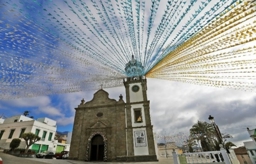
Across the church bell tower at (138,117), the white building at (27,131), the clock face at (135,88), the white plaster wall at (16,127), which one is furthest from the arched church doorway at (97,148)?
the white plaster wall at (16,127)

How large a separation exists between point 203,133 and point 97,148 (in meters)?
14.6

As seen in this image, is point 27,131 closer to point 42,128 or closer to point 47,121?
point 42,128

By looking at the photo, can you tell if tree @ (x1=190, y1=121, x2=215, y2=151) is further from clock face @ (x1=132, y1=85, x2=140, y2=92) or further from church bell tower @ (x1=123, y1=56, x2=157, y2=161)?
clock face @ (x1=132, y1=85, x2=140, y2=92)

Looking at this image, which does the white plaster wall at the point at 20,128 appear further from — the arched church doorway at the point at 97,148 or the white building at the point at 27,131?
the arched church doorway at the point at 97,148

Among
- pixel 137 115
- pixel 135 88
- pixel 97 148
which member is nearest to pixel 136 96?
pixel 135 88

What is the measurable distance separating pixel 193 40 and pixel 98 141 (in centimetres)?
1485

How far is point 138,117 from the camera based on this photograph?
53.7ft

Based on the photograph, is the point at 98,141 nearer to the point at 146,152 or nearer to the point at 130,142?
A: the point at 130,142

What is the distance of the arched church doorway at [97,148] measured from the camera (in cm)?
1487

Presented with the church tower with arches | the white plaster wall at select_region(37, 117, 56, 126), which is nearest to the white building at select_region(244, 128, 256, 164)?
the church tower with arches

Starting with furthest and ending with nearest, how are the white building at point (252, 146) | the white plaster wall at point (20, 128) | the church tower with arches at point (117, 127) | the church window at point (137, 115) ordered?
the white plaster wall at point (20, 128), the white building at point (252, 146), the church window at point (137, 115), the church tower with arches at point (117, 127)

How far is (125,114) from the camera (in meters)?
16.6

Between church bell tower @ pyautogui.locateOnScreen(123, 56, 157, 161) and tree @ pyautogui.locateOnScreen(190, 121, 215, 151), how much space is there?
804 centimetres

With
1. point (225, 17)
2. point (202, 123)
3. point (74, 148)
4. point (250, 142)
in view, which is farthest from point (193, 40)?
point (250, 142)
